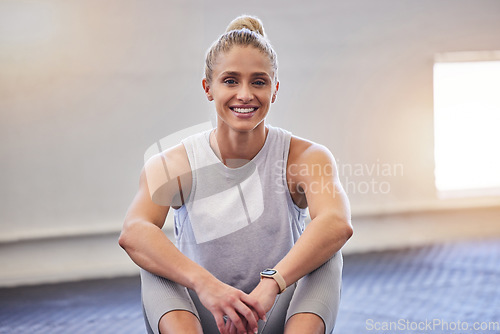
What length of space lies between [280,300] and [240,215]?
0.24 m

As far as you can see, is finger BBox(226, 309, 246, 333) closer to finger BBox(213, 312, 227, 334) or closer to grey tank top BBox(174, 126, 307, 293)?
finger BBox(213, 312, 227, 334)

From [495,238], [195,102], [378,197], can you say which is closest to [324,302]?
[195,102]

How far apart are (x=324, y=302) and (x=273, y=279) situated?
13cm

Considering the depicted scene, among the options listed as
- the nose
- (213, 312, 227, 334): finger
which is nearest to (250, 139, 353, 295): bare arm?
(213, 312, 227, 334): finger

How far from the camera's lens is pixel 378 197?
3.70m

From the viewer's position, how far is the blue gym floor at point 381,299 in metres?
2.28

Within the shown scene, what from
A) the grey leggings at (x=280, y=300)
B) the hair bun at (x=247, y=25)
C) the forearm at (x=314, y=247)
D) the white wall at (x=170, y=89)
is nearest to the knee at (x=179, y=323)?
the grey leggings at (x=280, y=300)

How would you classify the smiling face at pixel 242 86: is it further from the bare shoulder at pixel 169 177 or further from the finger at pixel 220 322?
the finger at pixel 220 322

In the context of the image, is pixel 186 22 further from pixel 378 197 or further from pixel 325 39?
pixel 378 197

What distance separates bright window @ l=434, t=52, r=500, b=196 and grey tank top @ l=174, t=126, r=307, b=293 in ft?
8.30

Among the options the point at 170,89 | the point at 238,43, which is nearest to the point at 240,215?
the point at 238,43

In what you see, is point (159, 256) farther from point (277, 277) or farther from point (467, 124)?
point (467, 124)

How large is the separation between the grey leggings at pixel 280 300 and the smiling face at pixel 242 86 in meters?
0.41

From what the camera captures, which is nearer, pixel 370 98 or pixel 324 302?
pixel 324 302
